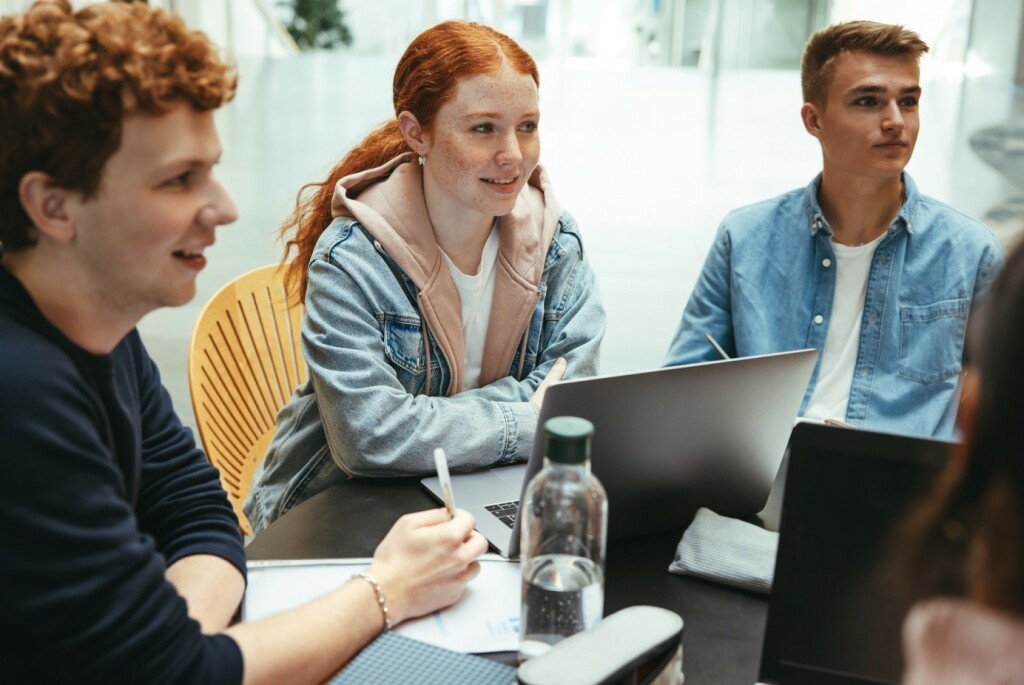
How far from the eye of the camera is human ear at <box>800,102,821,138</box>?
2.10 m

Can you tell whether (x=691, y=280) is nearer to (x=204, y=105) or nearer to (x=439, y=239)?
(x=439, y=239)

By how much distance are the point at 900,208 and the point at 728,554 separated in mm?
1041

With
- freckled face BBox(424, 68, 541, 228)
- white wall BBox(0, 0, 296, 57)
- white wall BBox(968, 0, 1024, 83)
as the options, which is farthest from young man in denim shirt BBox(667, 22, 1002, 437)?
white wall BBox(0, 0, 296, 57)

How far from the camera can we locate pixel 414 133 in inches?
68.6

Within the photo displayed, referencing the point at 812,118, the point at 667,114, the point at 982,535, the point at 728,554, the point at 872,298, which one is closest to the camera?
the point at 982,535

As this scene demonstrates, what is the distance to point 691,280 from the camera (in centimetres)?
358

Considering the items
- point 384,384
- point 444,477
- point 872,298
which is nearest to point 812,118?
point 872,298

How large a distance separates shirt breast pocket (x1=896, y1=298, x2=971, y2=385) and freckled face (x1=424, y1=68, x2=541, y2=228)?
795 mm

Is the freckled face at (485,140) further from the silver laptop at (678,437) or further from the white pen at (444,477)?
the white pen at (444,477)

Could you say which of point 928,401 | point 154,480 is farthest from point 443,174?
point 928,401

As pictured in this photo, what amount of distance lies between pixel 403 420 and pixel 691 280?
7.43ft

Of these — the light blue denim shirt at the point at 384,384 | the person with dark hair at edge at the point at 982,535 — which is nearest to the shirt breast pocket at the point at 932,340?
the light blue denim shirt at the point at 384,384

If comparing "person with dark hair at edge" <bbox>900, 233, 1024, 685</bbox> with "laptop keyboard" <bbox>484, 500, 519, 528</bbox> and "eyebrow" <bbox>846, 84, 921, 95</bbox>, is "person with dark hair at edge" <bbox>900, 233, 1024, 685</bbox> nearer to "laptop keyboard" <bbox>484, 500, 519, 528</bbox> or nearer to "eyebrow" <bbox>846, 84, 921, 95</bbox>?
"laptop keyboard" <bbox>484, 500, 519, 528</bbox>

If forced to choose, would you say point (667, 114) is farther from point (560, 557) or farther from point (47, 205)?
point (47, 205)
